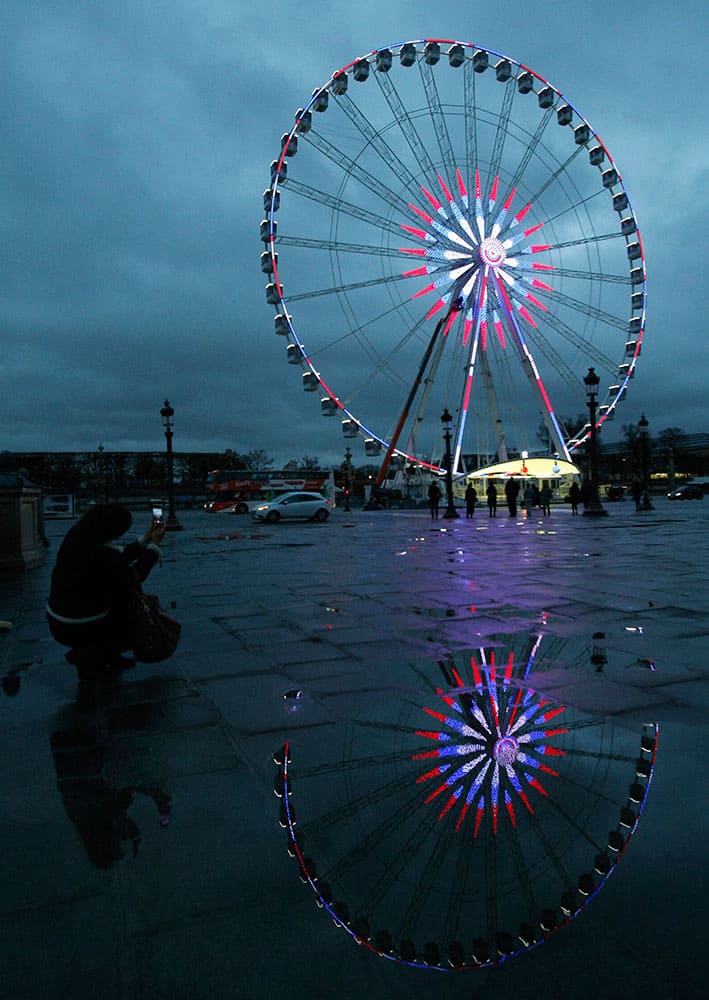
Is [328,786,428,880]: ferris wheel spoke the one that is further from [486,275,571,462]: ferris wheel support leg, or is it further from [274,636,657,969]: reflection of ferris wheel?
[486,275,571,462]: ferris wheel support leg

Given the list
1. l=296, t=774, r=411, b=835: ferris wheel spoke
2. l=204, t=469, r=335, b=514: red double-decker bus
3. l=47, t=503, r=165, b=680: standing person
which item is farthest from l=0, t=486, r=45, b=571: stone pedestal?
l=204, t=469, r=335, b=514: red double-decker bus

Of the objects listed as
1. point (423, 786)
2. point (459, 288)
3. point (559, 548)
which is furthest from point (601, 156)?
point (423, 786)

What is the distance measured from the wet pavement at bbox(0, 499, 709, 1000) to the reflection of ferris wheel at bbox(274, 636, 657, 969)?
0.02 meters

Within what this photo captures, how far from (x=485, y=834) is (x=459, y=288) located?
33.2 meters

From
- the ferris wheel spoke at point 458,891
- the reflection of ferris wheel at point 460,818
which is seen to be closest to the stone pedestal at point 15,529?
the reflection of ferris wheel at point 460,818

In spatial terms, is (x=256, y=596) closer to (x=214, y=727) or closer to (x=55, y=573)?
(x=55, y=573)

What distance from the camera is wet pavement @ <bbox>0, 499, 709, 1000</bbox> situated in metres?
1.88

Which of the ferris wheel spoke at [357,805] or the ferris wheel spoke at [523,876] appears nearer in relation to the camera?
the ferris wheel spoke at [523,876]

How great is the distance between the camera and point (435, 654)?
5422 millimetres

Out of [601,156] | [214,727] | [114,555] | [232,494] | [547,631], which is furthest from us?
[232,494]

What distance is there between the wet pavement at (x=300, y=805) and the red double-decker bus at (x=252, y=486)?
48208 millimetres

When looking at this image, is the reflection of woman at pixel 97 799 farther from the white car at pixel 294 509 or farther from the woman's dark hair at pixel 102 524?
the white car at pixel 294 509

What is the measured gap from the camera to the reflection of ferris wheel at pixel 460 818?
81.8 inches

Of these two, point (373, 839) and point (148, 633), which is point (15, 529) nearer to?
point (148, 633)
